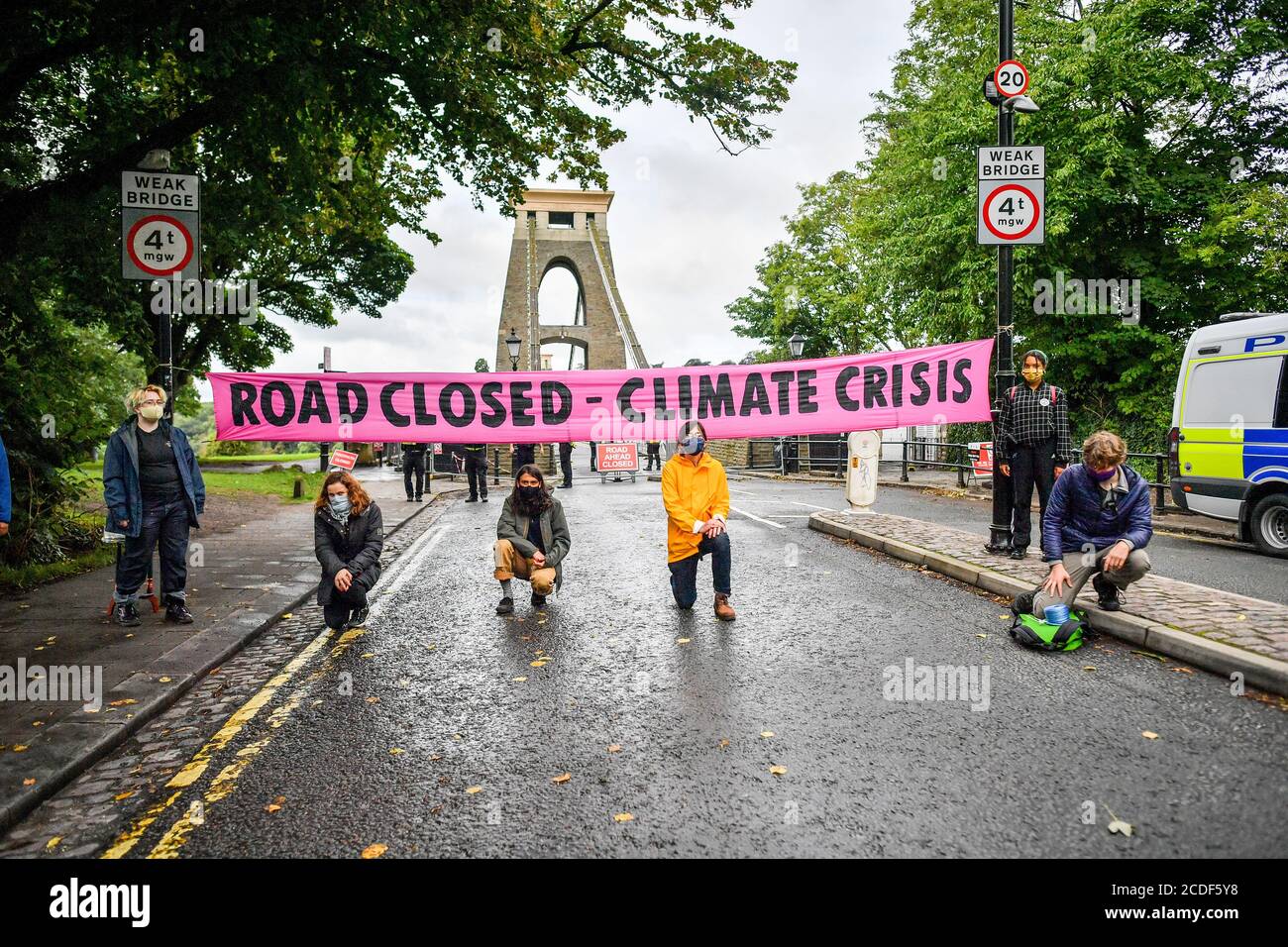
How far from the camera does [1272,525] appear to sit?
9617 millimetres

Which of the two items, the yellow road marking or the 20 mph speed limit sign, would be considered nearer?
the yellow road marking

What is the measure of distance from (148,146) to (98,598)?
4.45 meters

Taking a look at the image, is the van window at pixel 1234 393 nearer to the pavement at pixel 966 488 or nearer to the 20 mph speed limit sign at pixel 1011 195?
the pavement at pixel 966 488

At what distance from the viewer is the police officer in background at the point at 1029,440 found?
8.30 metres

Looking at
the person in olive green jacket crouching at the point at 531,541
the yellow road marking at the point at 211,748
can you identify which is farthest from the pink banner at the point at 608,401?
the yellow road marking at the point at 211,748

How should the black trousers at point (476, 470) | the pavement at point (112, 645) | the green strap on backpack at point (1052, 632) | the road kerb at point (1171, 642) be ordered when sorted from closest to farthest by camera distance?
1. the pavement at point (112, 645)
2. the road kerb at point (1171, 642)
3. the green strap on backpack at point (1052, 632)
4. the black trousers at point (476, 470)

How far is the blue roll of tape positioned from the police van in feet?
19.8

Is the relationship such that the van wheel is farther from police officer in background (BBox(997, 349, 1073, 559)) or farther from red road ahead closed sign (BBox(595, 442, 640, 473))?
red road ahead closed sign (BBox(595, 442, 640, 473))

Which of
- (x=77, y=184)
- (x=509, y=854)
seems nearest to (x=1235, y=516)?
(x=509, y=854)

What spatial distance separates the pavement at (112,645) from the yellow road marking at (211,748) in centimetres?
51

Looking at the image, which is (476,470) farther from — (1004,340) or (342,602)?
(1004,340)

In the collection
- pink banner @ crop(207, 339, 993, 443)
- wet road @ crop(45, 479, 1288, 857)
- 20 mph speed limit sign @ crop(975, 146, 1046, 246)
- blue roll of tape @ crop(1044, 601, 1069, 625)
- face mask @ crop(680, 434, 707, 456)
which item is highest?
20 mph speed limit sign @ crop(975, 146, 1046, 246)

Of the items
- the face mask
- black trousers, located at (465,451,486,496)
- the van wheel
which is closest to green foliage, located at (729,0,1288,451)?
the van wheel

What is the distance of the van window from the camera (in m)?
9.73
